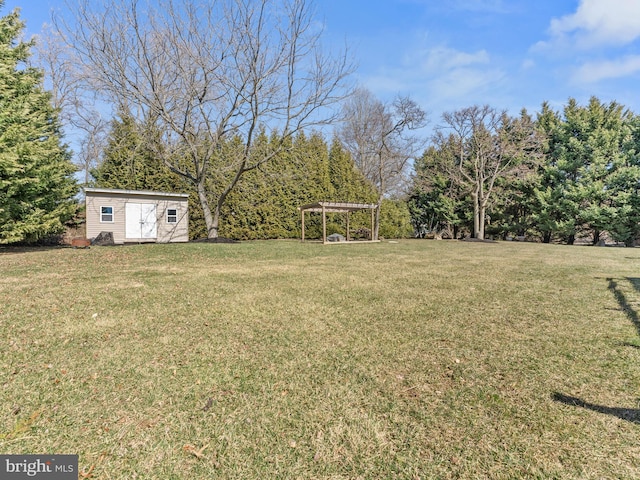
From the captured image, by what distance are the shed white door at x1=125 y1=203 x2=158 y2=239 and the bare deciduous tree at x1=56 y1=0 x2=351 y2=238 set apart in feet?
10.5

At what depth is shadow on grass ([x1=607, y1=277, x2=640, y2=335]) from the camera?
3.76 meters

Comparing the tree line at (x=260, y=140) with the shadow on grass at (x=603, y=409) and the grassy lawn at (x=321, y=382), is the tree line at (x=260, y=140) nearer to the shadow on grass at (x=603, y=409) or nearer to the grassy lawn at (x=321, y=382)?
the grassy lawn at (x=321, y=382)

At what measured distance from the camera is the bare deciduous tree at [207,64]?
11094 millimetres

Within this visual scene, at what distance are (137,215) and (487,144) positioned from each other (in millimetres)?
19966

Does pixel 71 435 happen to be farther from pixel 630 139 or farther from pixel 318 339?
pixel 630 139

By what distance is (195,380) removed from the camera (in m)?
2.42

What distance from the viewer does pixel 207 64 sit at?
11.9 meters

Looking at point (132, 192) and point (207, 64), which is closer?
point (207, 64)

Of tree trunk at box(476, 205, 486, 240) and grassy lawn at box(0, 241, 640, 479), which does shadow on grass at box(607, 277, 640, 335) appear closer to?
grassy lawn at box(0, 241, 640, 479)

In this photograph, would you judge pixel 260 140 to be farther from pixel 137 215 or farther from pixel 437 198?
pixel 437 198

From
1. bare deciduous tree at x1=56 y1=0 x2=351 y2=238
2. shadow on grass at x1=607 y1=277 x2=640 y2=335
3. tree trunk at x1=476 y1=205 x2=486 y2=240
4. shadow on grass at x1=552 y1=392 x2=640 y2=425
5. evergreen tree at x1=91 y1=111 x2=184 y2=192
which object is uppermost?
bare deciduous tree at x1=56 y1=0 x2=351 y2=238

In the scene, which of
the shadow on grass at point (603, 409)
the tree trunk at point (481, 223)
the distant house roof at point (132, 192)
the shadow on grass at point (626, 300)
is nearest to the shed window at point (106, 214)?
the distant house roof at point (132, 192)

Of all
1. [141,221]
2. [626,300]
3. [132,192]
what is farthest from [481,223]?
[132,192]

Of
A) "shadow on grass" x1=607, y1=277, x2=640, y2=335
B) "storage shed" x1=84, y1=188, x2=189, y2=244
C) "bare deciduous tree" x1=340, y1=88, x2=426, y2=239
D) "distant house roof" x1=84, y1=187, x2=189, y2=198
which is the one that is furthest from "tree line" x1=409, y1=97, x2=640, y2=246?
"storage shed" x1=84, y1=188, x2=189, y2=244
